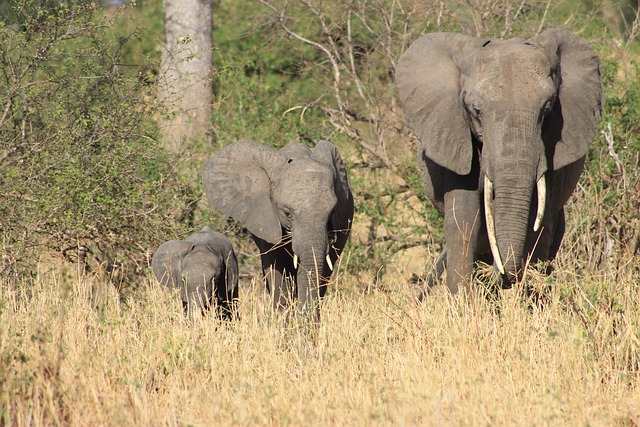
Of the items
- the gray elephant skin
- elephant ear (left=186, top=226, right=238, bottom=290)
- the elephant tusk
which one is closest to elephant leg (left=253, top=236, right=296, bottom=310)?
the gray elephant skin

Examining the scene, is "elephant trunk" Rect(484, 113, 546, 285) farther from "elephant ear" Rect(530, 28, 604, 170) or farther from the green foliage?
the green foliage

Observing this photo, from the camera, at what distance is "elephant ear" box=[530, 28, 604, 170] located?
7.38 metres

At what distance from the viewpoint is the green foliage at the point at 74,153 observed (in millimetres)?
8672

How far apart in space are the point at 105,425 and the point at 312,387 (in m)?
1.23

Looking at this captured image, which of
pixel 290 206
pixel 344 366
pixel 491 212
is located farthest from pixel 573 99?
pixel 344 366

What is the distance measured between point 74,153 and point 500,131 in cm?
396

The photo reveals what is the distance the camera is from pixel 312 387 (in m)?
5.82

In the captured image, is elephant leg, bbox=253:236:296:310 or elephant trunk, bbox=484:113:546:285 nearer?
elephant trunk, bbox=484:113:546:285

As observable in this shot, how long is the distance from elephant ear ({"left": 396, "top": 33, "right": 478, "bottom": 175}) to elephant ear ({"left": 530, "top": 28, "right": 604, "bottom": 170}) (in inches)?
23.5

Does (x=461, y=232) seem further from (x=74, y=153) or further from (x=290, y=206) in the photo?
(x=74, y=153)

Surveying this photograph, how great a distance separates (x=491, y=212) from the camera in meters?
7.22

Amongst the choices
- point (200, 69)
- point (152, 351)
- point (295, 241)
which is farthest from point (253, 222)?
point (200, 69)

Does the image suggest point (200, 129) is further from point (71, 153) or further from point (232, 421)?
point (232, 421)

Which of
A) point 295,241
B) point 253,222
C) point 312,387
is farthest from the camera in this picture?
point 253,222
